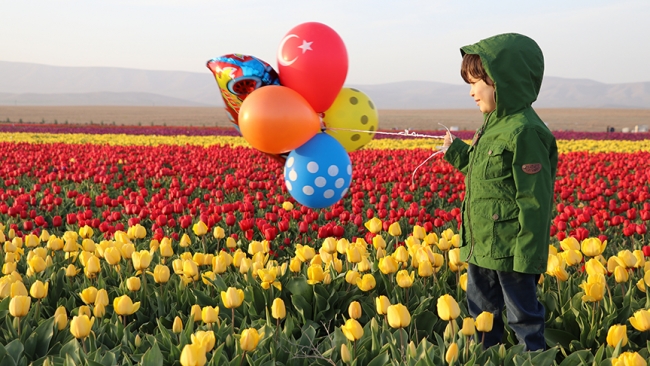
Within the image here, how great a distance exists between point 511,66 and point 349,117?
6.47 ft

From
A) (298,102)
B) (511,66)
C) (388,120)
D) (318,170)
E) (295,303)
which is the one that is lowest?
(295,303)

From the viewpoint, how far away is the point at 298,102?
4.03 meters

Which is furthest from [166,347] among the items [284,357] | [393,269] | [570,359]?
[570,359]

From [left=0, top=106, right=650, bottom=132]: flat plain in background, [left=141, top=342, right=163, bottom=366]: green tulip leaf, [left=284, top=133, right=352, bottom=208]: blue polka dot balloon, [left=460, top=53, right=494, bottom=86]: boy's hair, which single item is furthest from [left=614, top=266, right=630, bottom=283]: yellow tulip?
[left=0, top=106, right=650, bottom=132]: flat plain in background

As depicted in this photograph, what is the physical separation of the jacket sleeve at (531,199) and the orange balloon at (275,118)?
1.72 meters

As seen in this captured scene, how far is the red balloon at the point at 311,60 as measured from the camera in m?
4.09

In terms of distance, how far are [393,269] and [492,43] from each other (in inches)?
52.2

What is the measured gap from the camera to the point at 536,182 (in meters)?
2.60

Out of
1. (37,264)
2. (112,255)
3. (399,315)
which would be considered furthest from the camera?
(112,255)

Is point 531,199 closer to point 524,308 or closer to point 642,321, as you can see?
point 524,308

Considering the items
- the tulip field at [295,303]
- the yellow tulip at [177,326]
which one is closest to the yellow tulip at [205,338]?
the tulip field at [295,303]

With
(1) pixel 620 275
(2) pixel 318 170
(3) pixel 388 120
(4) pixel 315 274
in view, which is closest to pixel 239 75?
(2) pixel 318 170

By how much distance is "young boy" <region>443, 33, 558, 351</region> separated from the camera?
103 inches

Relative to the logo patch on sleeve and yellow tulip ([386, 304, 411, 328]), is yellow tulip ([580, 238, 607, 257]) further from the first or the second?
yellow tulip ([386, 304, 411, 328])
